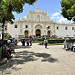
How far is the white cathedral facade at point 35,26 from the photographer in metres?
34.4

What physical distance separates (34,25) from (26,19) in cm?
422

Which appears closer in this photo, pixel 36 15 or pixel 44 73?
pixel 44 73

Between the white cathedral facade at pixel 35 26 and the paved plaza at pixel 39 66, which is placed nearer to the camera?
the paved plaza at pixel 39 66

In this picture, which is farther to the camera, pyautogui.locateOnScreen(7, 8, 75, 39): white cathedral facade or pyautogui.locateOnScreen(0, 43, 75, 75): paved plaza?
pyautogui.locateOnScreen(7, 8, 75, 39): white cathedral facade

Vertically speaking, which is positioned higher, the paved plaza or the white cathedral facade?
the white cathedral facade

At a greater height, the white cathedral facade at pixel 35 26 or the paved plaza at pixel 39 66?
the white cathedral facade at pixel 35 26

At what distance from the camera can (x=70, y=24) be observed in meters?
39.7

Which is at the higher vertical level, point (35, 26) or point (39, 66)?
point (35, 26)

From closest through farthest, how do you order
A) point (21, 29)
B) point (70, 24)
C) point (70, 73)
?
point (70, 73) < point (21, 29) < point (70, 24)

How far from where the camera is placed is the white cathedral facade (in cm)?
3444

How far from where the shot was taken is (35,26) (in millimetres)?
36438

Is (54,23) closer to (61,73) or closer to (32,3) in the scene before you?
(32,3)

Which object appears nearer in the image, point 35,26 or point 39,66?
point 39,66

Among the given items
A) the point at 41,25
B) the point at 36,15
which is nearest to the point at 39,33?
the point at 41,25
